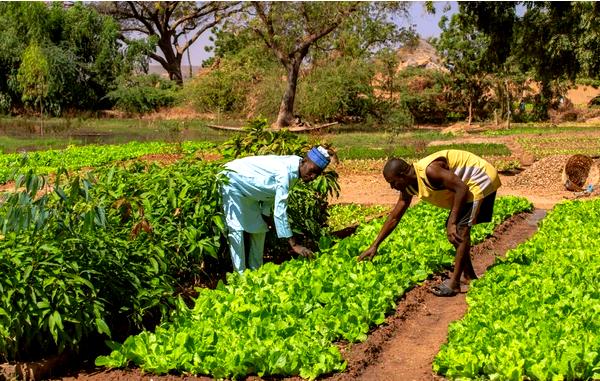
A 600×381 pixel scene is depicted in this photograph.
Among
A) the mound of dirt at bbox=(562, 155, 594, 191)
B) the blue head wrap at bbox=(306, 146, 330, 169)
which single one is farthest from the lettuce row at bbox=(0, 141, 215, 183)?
the blue head wrap at bbox=(306, 146, 330, 169)

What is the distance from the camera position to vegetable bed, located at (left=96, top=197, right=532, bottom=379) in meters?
4.95

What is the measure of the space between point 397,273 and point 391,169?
963 millimetres

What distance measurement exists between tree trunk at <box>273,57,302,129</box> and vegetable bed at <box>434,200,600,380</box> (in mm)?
27618

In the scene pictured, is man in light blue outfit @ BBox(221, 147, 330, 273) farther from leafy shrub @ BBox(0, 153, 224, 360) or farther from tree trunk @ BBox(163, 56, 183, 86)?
tree trunk @ BBox(163, 56, 183, 86)

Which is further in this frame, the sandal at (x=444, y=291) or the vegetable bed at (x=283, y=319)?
the sandal at (x=444, y=291)

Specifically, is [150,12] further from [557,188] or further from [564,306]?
[564,306]

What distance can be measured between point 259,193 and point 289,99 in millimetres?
28150

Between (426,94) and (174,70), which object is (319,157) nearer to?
(426,94)

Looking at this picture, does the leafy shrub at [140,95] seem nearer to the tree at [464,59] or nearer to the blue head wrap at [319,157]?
the tree at [464,59]

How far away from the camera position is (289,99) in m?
34.9

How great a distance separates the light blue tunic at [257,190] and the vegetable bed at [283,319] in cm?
61

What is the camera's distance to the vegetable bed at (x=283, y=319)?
16.2 ft

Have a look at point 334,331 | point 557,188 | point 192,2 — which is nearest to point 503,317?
point 334,331

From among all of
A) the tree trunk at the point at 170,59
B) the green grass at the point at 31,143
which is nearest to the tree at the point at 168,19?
the tree trunk at the point at 170,59
